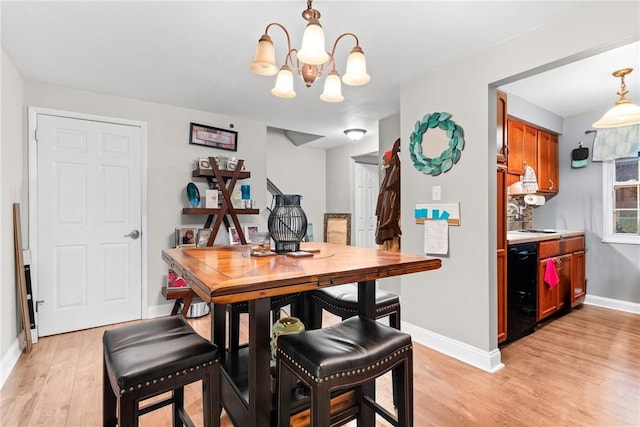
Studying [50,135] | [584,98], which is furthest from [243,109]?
[584,98]

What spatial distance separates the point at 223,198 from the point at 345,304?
2333mm

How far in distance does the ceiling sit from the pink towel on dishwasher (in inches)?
67.7

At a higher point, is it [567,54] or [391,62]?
[391,62]

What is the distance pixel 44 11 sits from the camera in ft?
6.31

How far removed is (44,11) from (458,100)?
9.18 ft

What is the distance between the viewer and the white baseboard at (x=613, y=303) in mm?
3552

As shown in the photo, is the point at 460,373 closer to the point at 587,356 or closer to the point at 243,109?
the point at 587,356

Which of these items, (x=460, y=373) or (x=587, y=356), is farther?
(x=587, y=356)

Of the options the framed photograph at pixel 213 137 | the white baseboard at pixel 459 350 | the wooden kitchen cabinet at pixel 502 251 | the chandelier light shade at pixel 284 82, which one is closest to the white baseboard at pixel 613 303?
the wooden kitchen cabinet at pixel 502 251

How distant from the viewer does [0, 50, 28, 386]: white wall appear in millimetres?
2311

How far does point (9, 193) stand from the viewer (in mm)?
2490

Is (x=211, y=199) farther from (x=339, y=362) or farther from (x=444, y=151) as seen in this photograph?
(x=339, y=362)

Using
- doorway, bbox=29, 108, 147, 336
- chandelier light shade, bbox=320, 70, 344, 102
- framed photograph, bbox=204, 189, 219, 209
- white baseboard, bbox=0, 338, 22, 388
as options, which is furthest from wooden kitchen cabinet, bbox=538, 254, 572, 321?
white baseboard, bbox=0, 338, 22, 388

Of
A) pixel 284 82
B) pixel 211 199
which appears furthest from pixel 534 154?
pixel 211 199
